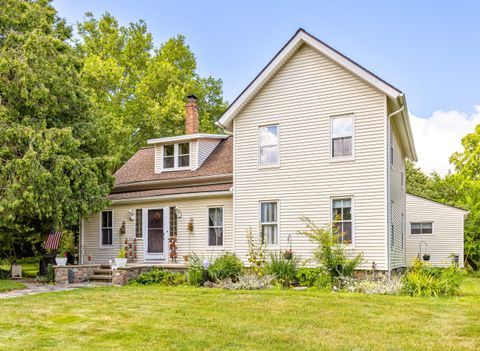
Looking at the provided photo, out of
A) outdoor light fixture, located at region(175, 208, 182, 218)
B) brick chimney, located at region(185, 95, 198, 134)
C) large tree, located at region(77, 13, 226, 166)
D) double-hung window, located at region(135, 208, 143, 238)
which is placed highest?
large tree, located at region(77, 13, 226, 166)

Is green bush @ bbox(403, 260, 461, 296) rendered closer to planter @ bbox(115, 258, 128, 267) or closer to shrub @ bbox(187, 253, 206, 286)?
shrub @ bbox(187, 253, 206, 286)

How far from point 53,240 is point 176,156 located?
568 centimetres

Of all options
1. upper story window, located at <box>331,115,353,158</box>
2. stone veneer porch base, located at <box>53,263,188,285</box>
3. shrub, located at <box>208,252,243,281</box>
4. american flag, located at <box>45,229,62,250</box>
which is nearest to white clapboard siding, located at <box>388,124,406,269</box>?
upper story window, located at <box>331,115,353,158</box>

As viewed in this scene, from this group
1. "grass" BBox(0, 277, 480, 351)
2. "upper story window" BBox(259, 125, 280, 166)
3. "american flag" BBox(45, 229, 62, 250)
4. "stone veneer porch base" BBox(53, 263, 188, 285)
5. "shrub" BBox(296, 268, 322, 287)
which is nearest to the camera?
"grass" BBox(0, 277, 480, 351)

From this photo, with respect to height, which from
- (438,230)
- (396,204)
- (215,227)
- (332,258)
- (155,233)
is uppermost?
(396,204)

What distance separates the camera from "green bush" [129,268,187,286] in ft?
50.5

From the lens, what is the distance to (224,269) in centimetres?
1476

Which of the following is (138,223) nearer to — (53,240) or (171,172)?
(171,172)

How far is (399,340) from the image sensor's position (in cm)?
751

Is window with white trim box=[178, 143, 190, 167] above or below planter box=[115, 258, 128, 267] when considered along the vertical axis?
above

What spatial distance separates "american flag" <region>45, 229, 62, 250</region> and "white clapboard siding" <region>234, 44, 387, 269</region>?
262 inches

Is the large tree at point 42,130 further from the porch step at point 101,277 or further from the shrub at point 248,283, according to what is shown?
the shrub at point 248,283

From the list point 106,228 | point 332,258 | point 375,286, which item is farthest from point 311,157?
point 106,228

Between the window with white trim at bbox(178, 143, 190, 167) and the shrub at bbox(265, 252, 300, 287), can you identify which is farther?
the window with white trim at bbox(178, 143, 190, 167)
